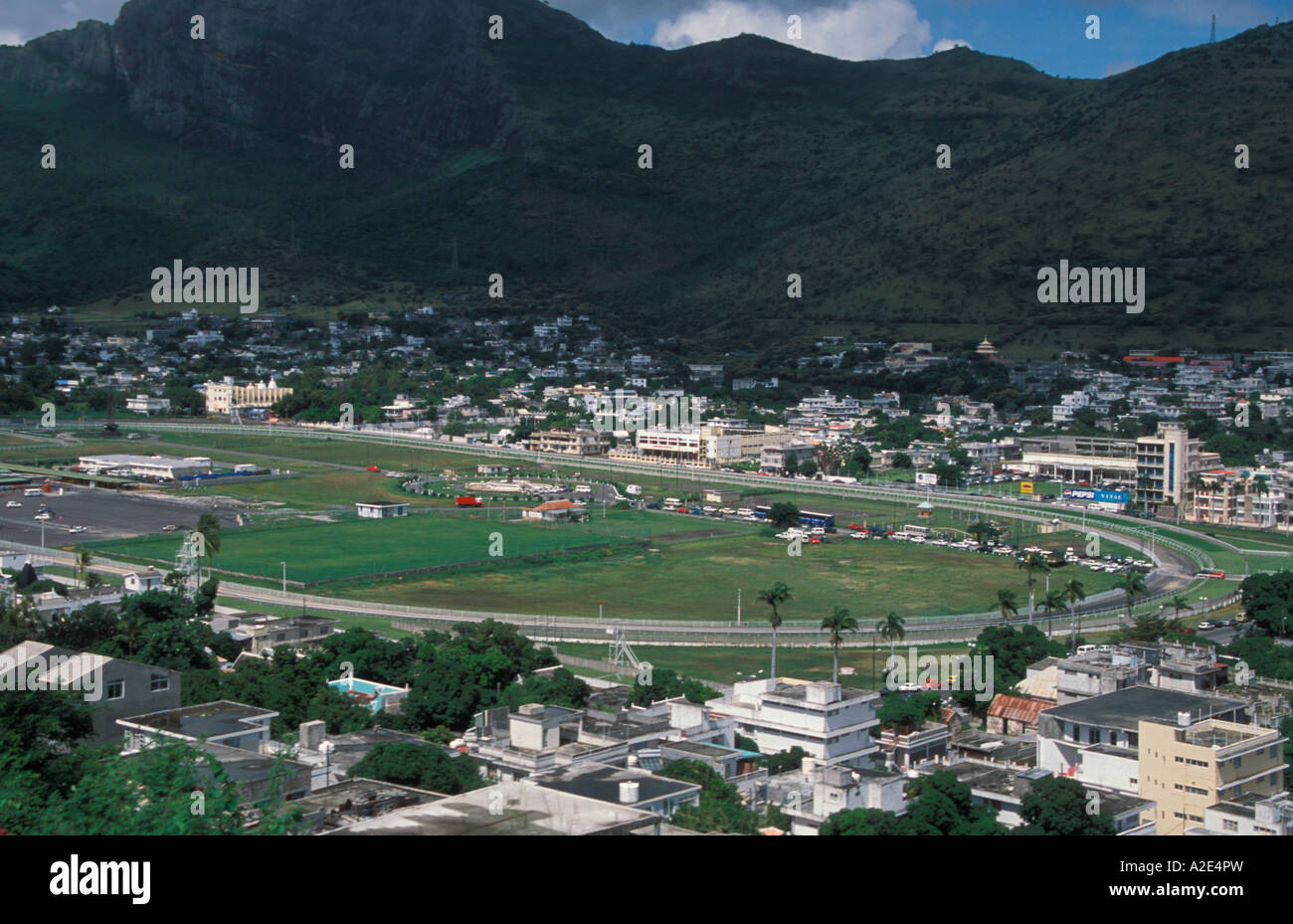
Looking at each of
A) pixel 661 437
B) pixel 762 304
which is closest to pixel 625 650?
pixel 661 437

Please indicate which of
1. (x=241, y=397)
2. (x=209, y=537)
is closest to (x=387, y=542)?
(x=209, y=537)

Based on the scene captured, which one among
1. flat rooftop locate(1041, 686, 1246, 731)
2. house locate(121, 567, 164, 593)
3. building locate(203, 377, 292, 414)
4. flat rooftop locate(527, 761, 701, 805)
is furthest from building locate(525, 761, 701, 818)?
building locate(203, 377, 292, 414)

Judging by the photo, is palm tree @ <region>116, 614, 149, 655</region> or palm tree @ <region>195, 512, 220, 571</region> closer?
palm tree @ <region>116, 614, 149, 655</region>

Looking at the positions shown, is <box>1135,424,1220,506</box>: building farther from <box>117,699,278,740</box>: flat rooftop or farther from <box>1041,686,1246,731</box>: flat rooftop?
<box>117,699,278,740</box>: flat rooftop

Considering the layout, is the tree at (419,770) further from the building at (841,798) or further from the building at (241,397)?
the building at (241,397)

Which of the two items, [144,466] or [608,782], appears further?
[144,466]

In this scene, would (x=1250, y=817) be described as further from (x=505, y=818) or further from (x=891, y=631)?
(x=891, y=631)
